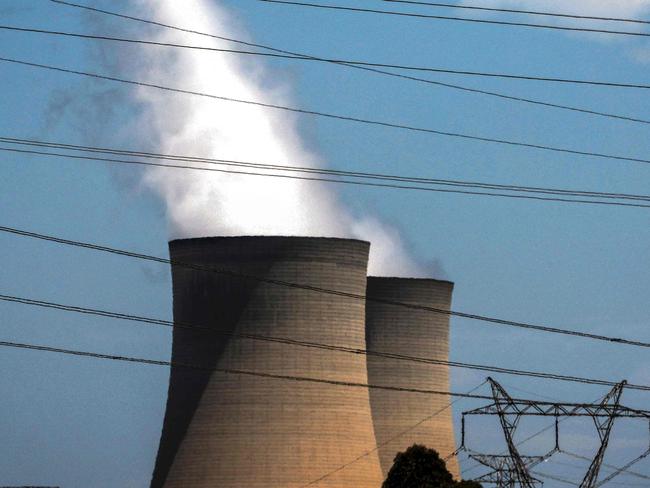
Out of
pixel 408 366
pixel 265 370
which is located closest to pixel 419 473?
pixel 265 370

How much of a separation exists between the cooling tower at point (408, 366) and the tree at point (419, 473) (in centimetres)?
991

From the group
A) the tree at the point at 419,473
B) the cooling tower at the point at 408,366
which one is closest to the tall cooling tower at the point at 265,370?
the tree at the point at 419,473

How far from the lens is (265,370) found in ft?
137

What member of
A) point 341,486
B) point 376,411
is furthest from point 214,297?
point 376,411

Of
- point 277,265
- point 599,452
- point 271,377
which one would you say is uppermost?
point 277,265

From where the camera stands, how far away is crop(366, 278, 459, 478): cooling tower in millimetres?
50844

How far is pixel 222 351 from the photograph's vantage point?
139 feet

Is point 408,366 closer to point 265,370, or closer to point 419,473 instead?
point 265,370

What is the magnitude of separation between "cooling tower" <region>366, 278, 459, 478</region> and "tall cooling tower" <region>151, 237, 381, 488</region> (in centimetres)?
774

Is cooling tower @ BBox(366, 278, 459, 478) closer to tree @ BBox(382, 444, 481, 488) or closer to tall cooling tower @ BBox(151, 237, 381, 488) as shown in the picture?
tall cooling tower @ BBox(151, 237, 381, 488)

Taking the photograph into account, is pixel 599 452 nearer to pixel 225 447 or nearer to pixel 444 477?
pixel 444 477

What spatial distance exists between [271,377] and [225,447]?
85.5 inches

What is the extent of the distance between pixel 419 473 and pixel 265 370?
4708 millimetres

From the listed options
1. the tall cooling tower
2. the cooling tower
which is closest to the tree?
the tall cooling tower
